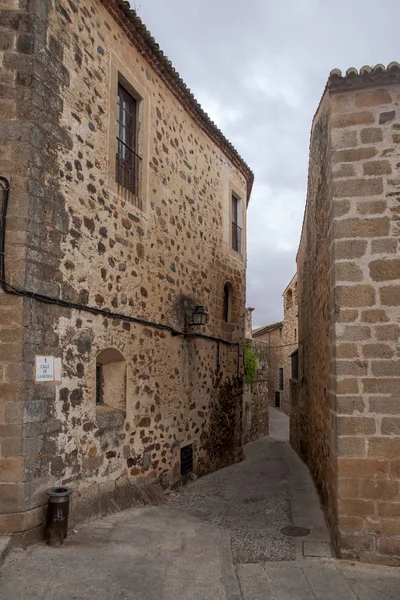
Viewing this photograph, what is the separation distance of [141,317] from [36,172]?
269 centimetres

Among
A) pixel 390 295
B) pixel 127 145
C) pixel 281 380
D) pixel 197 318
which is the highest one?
pixel 127 145

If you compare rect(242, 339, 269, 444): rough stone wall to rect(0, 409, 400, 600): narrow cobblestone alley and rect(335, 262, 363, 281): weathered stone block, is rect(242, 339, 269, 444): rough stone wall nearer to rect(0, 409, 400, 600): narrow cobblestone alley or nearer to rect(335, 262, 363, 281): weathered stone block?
rect(0, 409, 400, 600): narrow cobblestone alley

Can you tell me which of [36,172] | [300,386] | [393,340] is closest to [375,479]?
[393,340]

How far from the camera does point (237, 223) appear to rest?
12.2 m

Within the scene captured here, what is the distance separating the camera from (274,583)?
14.2 ft

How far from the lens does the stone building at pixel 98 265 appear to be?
493 cm

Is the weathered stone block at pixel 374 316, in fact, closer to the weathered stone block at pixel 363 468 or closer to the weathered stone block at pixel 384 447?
the weathered stone block at pixel 384 447

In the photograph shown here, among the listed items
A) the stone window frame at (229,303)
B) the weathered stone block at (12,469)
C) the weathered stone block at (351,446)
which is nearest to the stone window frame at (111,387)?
the weathered stone block at (12,469)

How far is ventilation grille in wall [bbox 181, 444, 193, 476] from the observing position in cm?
860

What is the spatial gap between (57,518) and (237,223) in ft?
28.4

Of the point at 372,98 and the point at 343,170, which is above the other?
the point at 372,98

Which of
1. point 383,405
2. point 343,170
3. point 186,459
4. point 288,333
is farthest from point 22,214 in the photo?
point 288,333

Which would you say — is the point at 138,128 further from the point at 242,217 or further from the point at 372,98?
the point at 242,217

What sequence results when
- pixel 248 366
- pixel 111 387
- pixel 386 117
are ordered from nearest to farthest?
pixel 386 117
pixel 111 387
pixel 248 366
